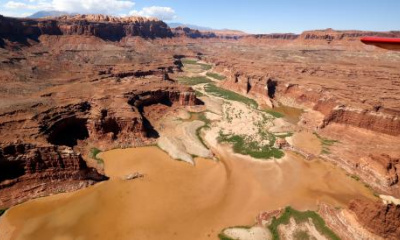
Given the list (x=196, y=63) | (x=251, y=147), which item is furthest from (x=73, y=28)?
(x=251, y=147)

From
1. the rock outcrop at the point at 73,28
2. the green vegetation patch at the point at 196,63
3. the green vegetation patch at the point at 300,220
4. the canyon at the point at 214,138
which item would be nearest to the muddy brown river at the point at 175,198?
the canyon at the point at 214,138

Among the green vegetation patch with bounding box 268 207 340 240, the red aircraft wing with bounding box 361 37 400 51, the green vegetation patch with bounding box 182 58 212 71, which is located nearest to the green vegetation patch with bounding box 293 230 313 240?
the green vegetation patch with bounding box 268 207 340 240

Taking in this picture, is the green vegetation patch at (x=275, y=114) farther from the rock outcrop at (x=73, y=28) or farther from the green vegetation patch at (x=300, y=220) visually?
the rock outcrop at (x=73, y=28)

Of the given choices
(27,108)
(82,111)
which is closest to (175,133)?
(82,111)

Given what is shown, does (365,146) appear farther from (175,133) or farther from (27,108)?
(27,108)

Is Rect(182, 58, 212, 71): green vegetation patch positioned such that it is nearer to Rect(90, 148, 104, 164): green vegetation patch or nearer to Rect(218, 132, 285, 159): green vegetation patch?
Rect(218, 132, 285, 159): green vegetation patch
